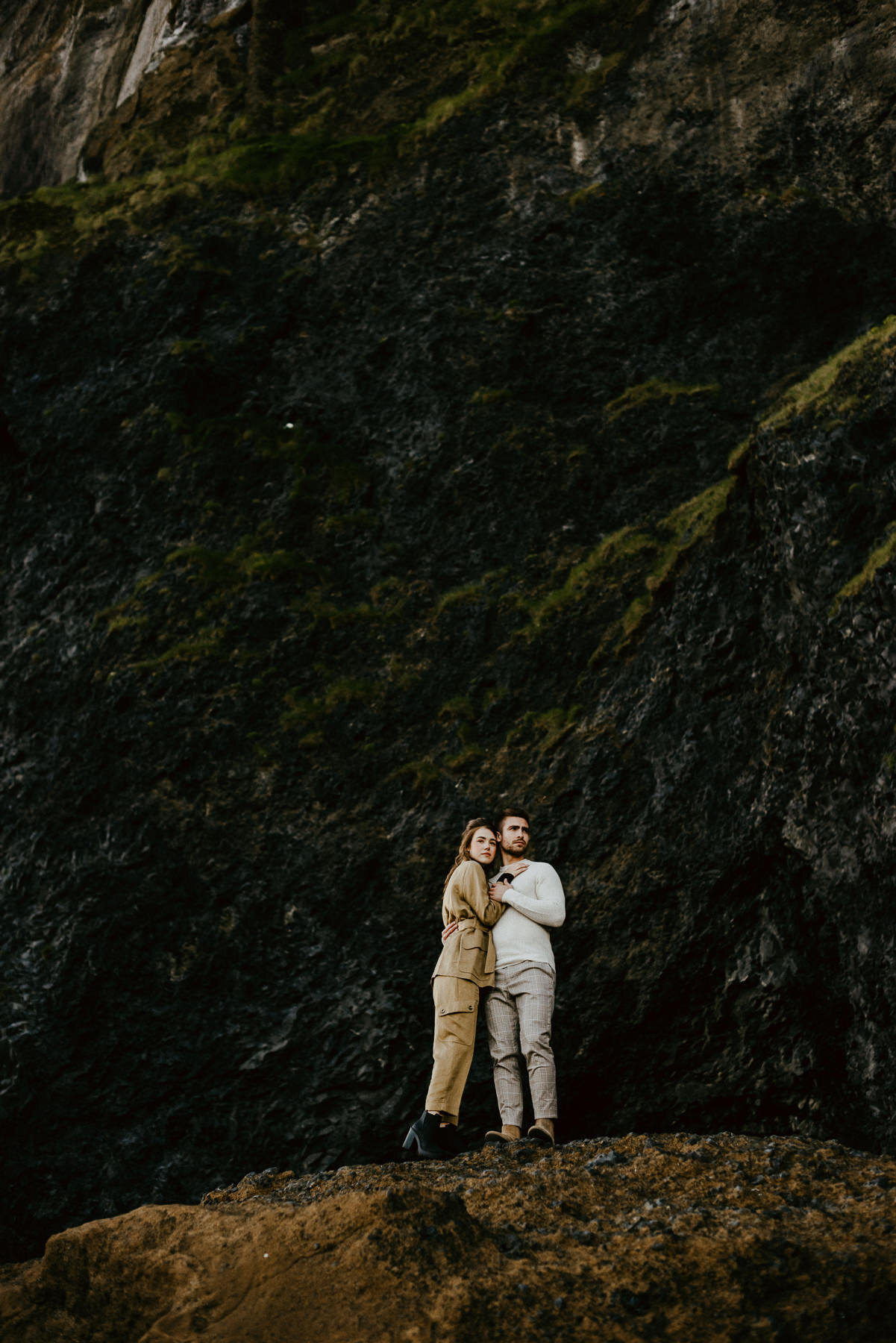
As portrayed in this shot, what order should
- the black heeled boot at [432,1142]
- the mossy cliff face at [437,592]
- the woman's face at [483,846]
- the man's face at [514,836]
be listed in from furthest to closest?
1. the mossy cliff face at [437,592]
2. the man's face at [514,836]
3. the woman's face at [483,846]
4. the black heeled boot at [432,1142]

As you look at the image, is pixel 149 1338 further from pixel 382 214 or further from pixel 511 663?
pixel 382 214

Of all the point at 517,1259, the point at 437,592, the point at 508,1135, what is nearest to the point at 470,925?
the point at 508,1135

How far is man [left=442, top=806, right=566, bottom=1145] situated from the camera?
8.42m

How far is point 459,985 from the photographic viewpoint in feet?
28.2

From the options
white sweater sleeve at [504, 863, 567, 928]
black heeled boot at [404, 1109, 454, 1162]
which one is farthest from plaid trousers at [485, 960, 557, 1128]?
black heeled boot at [404, 1109, 454, 1162]

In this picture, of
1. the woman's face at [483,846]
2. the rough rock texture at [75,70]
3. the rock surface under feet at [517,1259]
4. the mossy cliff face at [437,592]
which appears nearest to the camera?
the rock surface under feet at [517,1259]

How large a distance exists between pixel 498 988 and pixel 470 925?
556 millimetres

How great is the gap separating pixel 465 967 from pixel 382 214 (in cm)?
1483

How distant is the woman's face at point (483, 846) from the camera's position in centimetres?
905

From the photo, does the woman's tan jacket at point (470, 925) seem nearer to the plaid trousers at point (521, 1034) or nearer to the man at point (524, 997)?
the man at point (524, 997)

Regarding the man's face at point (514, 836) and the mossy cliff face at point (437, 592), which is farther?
the mossy cliff face at point (437, 592)

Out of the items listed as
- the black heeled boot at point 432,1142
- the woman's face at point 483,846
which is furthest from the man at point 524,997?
the black heeled boot at point 432,1142

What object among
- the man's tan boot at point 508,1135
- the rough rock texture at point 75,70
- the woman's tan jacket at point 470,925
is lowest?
the man's tan boot at point 508,1135

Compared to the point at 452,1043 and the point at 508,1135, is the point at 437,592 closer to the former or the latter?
the point at 452,1043
